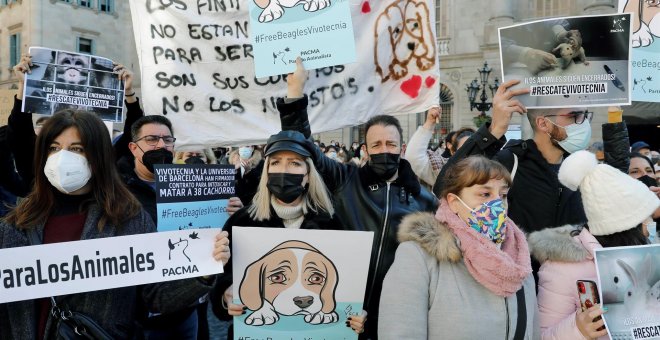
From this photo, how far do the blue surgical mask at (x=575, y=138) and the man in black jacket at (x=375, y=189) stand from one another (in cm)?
82

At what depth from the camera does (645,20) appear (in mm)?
4086

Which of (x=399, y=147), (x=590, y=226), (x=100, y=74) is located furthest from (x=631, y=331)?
(x=100, y=74)

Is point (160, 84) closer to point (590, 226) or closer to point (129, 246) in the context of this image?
point (129, 246)

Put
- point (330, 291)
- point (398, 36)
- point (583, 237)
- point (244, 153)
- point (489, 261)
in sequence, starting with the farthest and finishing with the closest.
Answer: point (244, 153) < point (398, 36) < point (330, 291) < point (583, 237) < point (489, 261)

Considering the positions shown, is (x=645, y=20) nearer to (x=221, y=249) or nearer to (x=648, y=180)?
(x=648, y=180)

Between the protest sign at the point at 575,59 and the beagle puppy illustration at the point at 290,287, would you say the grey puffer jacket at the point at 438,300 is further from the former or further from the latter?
the protest sign at the point at 575,59

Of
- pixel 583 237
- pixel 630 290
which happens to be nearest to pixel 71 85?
pixel 583 237

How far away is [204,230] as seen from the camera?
2.35 meters

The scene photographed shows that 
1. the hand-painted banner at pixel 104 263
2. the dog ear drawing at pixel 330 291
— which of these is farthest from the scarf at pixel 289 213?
the hand-painted banner at pixel 104 263

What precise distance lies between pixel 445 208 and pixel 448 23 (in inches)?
1029

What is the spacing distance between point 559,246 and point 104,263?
194 centimetres

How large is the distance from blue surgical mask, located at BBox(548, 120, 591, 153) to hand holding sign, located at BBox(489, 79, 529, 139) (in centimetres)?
33

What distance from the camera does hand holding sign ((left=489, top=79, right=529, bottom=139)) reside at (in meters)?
2.85

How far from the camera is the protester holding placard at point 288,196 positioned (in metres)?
2.73
